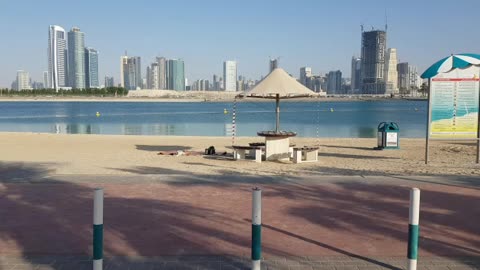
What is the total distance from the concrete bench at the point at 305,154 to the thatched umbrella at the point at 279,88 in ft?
3.21

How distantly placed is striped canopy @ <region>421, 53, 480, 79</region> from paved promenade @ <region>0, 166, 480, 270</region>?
12.5 ft

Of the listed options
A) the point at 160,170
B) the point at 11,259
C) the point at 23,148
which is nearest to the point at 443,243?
the point at 11,259

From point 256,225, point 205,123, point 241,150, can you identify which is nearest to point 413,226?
point 256,225

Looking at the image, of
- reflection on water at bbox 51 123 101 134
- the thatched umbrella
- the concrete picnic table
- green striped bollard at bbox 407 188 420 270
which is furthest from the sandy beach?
reflection on water at bbox 51 123 101 134

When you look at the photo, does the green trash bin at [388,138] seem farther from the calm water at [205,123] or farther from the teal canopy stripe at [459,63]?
the calm water at [205,123]

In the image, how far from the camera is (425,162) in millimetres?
12906

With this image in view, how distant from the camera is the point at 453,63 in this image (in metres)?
12.0

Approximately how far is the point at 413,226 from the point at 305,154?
982 centimetres

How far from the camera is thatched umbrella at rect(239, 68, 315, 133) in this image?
13625 mm

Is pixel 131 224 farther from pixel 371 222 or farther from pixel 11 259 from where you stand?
pixel 371 222

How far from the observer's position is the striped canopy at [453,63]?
12.0 meters

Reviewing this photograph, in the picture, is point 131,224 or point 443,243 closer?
point 443,243

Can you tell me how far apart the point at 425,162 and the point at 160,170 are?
7.33m

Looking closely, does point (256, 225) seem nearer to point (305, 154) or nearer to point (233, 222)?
point (233, 222)
